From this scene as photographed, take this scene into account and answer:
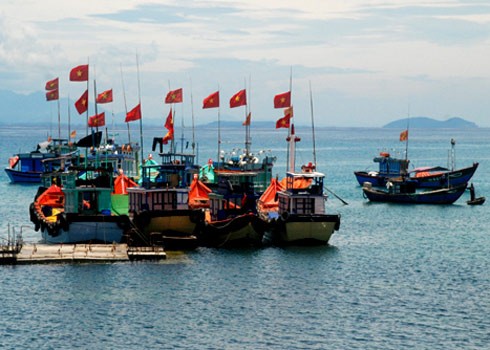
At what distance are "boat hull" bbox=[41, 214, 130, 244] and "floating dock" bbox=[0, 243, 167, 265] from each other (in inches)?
43.6

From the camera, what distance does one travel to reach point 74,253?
62531 millimetres

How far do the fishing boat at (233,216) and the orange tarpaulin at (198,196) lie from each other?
4.60ft

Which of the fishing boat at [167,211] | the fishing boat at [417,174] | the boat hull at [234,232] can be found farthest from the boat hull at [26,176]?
the boat hull at [234,232]

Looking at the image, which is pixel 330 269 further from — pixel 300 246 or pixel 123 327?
pixel 123 327

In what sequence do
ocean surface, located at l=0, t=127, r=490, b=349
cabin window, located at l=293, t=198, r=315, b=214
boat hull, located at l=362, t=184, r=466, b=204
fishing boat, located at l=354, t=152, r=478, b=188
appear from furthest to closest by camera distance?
fishing boat, located at l=354, t=152, r=478, b=188, boat hull, located at l=362, t=184, r=466, b=204, cabin window, located at l=293, t=198, r=315, b=214, ocean surface, located at l=0, t=127, r=490, b=349

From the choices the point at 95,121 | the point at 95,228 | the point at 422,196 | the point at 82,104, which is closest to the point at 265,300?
the point at 95,228

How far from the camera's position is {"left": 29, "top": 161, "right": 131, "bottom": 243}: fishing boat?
2594 inches

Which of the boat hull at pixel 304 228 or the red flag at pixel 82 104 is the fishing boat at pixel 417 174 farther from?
the boat hull at pixel 304 228

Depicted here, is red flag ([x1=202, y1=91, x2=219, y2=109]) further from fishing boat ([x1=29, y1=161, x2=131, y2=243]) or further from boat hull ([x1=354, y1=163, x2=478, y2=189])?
boat hull ([x1=354, y1=163, x2=478, y2=189])

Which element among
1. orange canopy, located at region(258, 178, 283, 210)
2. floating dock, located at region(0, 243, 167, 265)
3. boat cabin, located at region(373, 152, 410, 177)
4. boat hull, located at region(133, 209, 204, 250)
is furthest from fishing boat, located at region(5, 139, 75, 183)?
floating dock, located at region(0, 243, 167, 265)

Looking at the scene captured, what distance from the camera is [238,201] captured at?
7144 cm

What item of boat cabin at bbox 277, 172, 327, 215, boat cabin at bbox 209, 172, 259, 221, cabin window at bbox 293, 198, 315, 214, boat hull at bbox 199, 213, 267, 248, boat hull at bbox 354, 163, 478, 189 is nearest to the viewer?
boat hull at bbox 199, 213, 267, 248

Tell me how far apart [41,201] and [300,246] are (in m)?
20.6

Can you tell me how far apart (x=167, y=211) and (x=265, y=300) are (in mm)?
16797
